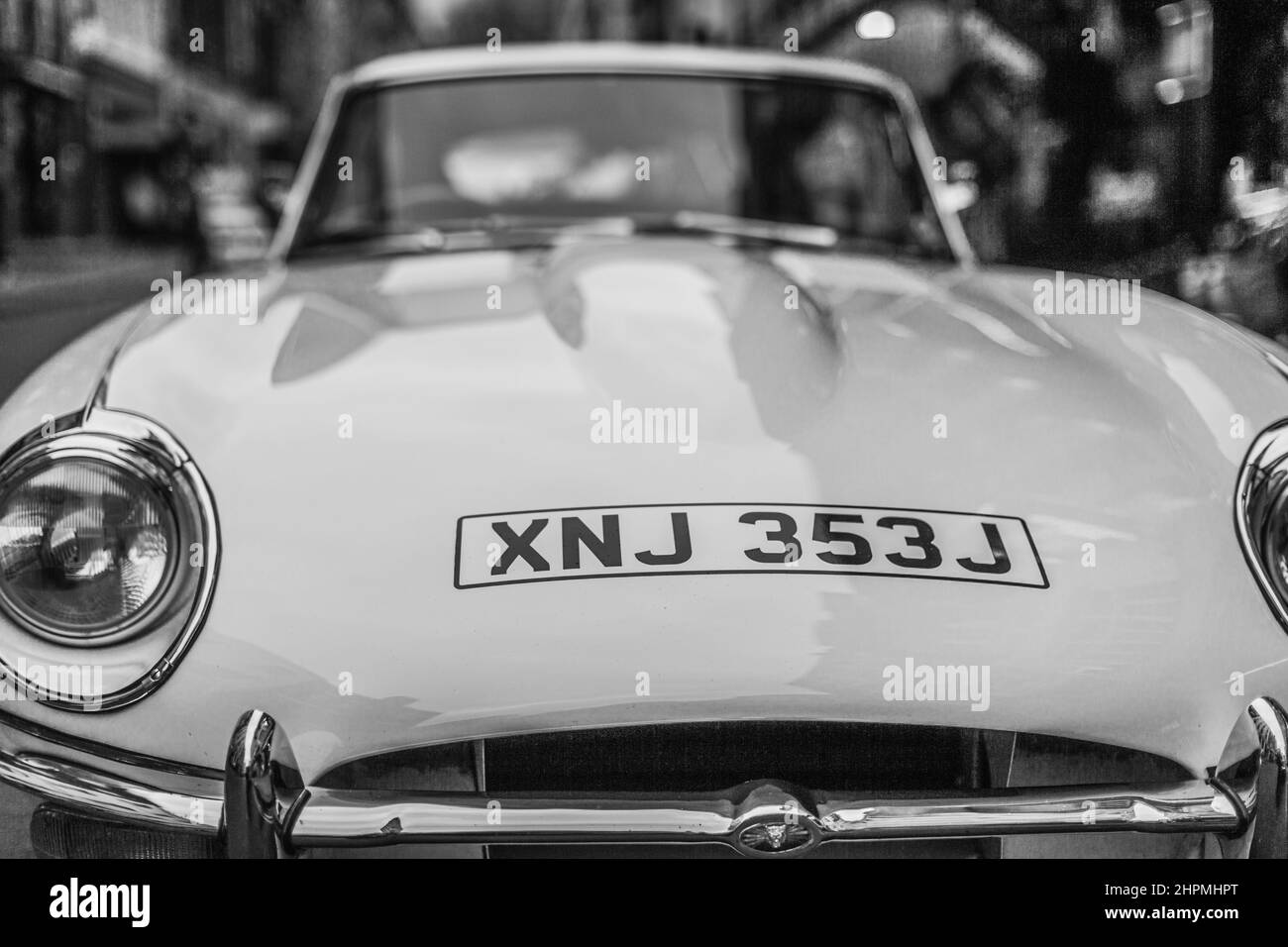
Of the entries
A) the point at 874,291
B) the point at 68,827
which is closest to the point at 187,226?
the point at 874,291

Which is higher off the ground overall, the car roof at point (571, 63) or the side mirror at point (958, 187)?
the car roof at point (571, 63)

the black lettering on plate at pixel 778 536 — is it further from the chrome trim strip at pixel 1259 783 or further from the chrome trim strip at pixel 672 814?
the chrome trim strip at pixel 1259 783

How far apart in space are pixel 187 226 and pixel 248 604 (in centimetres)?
379

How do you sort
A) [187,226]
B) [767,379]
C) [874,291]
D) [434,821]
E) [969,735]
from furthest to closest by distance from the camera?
[187,226] → [874,291] → [767,379] → [969,735] → [434,821]

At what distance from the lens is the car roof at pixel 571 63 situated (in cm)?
240

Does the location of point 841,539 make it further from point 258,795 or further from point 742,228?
point 742,228

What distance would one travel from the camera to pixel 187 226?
14.9 feet

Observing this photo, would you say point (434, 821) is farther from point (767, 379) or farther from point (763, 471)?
point (767, 379)

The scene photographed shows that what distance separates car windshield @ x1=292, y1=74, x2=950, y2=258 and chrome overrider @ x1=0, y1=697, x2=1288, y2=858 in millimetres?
1393

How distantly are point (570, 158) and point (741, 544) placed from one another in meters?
1.42

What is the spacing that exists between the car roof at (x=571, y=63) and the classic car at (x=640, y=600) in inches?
44.8

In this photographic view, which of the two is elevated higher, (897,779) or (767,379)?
(767,379)
